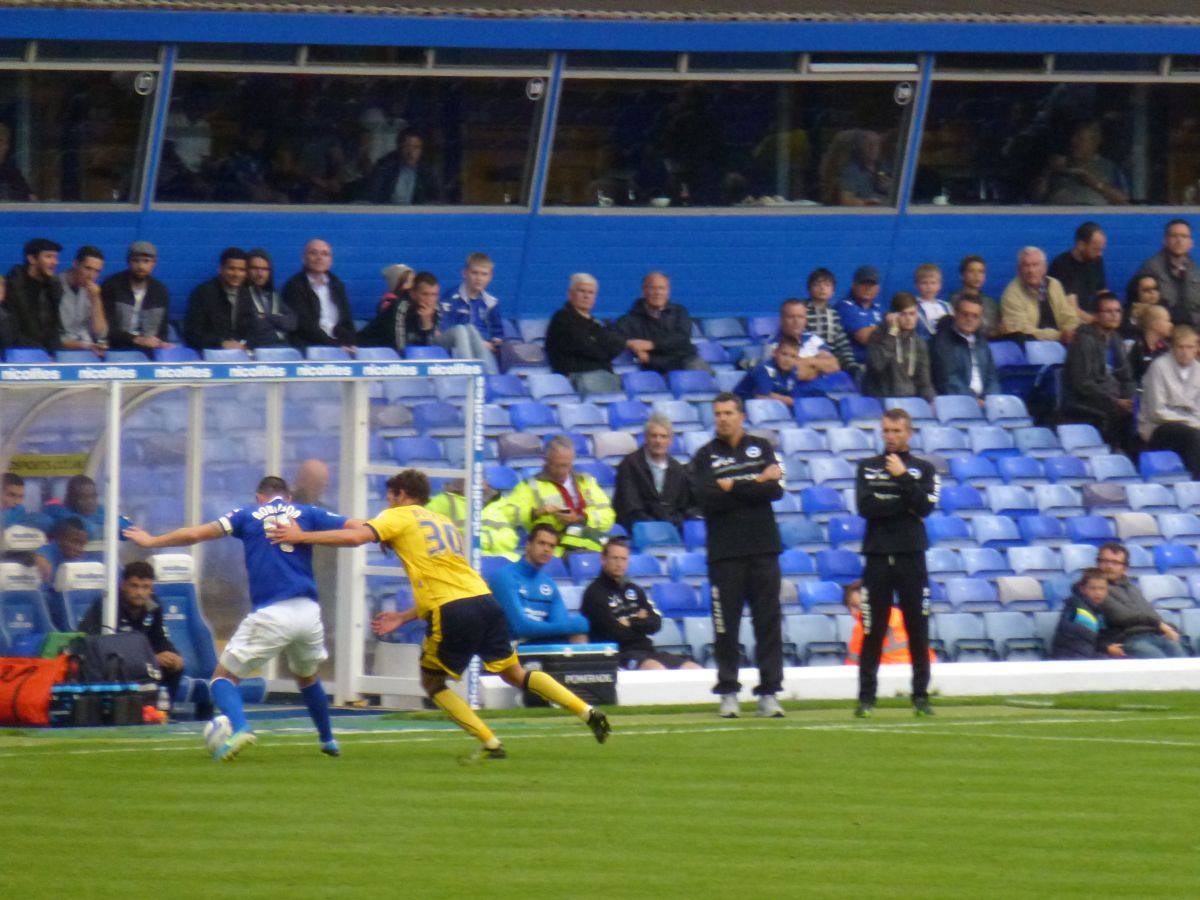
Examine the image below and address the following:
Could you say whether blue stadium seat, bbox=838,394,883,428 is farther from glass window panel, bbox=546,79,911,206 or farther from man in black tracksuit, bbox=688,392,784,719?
man in black tracksuit, bbox=688,392,784,719

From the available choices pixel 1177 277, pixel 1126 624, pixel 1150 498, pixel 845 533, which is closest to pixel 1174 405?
pixel 1150 498

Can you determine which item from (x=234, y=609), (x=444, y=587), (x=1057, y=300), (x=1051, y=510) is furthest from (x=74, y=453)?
(x=1057, y=300)

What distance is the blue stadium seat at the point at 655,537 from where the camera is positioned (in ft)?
64.2

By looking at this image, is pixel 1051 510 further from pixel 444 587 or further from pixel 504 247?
pixel 444 587

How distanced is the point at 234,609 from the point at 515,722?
3350 mm

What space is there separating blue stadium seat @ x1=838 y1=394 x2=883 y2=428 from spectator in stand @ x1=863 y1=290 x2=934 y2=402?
1.06ft

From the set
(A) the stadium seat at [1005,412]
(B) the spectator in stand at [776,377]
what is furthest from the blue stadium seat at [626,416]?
(A) the stadium seat at [1005,412]

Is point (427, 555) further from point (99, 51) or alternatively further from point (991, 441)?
point (991, 441)

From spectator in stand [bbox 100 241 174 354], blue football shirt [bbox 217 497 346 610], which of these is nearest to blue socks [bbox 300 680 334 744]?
blue football shirt [bbox 217 497 346 610]

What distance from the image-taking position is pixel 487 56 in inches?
874

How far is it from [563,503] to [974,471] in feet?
Result: 16.2

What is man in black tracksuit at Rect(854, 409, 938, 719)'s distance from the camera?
15766 mm

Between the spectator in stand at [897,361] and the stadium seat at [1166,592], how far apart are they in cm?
297

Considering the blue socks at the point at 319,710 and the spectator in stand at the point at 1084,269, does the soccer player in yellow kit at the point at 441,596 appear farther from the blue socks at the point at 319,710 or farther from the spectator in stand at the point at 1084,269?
the spectator in stand at the point at 1084,269
